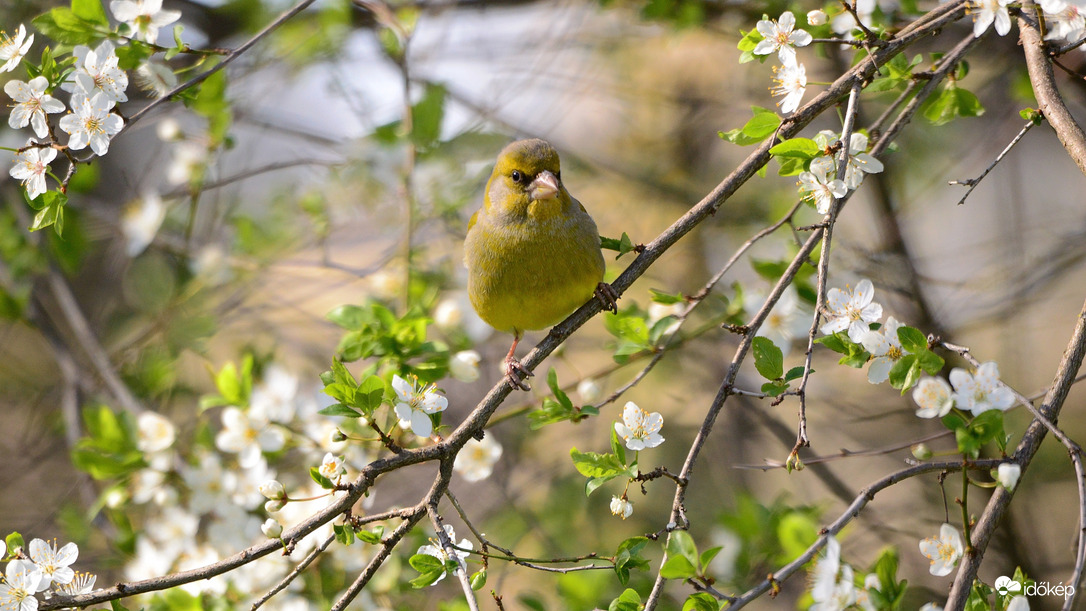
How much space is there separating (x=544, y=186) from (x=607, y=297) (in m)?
0.63

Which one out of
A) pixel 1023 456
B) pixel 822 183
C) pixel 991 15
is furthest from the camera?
pixel 822 183

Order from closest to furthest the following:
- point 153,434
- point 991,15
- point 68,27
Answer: point 991,15 → point 68,27 → point 153,434

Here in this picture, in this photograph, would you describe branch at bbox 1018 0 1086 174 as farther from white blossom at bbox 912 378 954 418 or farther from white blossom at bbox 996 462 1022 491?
white blossom at bbox 996 462 1022 491

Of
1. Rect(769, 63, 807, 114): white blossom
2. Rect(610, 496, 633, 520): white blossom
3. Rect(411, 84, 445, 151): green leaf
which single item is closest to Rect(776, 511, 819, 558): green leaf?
Rect(610, 496, 633, 520): white blossom

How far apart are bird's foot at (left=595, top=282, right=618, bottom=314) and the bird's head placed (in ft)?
1.46

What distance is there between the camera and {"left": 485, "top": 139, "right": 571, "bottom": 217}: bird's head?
3.80 meters

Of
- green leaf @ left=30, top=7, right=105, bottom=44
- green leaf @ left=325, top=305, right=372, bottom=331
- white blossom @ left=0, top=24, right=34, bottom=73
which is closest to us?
white blossom @ left=0, top=24, right=34, bottom=73

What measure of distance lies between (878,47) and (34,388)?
6385 mm

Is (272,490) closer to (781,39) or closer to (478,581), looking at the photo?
(478,581)

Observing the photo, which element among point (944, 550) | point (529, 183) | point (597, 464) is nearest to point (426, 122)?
point (529, 183)

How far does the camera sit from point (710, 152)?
788cm

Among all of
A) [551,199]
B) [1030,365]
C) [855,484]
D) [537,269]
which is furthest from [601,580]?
[1030,365]

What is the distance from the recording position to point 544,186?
12.5 feet

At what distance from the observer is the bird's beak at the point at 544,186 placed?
3768 millimetres
